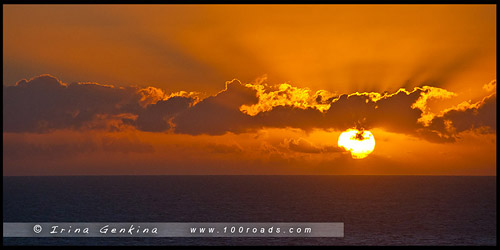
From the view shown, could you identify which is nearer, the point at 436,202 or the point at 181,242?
the point at 181,242

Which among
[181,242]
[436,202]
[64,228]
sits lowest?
[64,228]

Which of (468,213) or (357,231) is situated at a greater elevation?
(468,213)

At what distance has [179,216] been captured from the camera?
400 ft

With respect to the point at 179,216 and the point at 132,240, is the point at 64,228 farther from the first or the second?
the point at 179,216

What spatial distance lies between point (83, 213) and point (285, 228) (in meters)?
110

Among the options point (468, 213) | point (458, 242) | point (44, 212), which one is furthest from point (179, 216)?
point (468, 213)

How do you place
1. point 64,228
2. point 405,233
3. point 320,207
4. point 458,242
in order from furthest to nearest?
point 320,207
point 405,233
point 458,242
point 64,228

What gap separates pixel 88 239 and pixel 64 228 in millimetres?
56975

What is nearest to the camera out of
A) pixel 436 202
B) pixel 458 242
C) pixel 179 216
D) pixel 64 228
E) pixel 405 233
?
pixel 64 228

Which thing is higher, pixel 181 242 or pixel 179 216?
pixel 179 216

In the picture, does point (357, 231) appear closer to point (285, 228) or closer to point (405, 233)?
point (405, 233)

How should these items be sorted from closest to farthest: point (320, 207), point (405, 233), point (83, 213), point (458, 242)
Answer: point (458, 242), point (405, 233), point (83, 213), point (320, 207)

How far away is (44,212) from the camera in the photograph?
13388cm

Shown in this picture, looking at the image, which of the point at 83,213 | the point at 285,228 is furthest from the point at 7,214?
the point at 285,228
